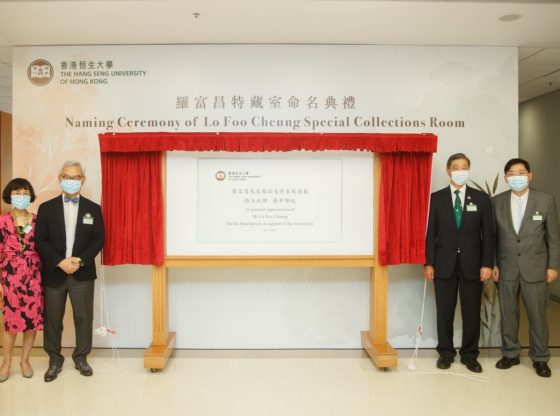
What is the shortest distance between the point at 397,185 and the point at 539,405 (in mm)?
1949

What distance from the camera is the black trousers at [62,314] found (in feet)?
11.8

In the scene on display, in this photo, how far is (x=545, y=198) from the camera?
12.1 feet

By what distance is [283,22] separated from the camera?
3.76m

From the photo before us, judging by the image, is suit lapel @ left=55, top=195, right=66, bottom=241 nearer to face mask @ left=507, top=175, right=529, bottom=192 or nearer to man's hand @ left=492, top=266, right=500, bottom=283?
man's hand @ left=492, top=266, right=500, bottom=283

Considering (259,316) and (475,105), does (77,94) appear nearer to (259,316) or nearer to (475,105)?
(259,316)

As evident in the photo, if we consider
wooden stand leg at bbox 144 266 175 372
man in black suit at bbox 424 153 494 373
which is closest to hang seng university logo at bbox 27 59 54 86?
wooden stand leg at bbox 144 266 175 372

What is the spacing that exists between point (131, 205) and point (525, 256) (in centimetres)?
342

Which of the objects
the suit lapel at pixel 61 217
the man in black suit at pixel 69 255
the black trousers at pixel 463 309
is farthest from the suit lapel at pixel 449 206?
the suit lapel at pixel 61 217

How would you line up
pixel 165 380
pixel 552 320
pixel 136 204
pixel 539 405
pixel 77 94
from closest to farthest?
pixel 539 405 < pixel 165 380 < pixel 136 204 < pixel 77 94 < pixel 552 320

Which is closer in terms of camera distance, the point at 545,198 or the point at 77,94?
the point at 545,198

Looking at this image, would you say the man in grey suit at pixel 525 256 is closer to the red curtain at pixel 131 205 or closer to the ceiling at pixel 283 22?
the ceiling at pixel 283 22

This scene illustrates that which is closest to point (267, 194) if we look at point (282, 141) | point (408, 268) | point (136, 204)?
point (282, 141)

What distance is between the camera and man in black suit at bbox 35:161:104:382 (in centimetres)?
353

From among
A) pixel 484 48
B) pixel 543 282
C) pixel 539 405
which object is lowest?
pixel 539 405
